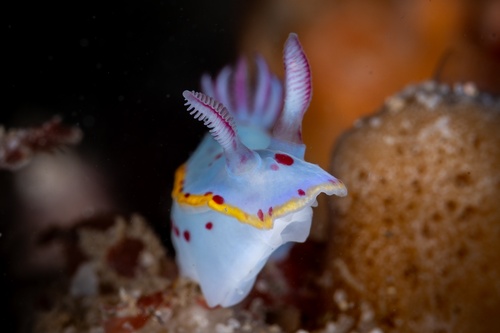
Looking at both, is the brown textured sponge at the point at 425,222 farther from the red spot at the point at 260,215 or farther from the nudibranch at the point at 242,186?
the red spot at the point at 260,215

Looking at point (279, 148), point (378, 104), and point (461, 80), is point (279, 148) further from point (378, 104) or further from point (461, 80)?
point (461, 80)

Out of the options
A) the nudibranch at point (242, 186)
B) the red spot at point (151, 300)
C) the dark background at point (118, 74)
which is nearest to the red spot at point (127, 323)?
the red spot at point (151, 300)

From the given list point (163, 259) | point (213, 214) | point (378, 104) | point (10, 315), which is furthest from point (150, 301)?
point (378, 104)

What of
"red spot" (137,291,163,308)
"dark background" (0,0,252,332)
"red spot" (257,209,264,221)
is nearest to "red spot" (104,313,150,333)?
"red spot" (137,291,163,308)

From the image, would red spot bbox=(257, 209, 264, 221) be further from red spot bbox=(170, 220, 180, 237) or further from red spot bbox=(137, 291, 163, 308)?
red spot bbox=(137, 291, 163, 308)

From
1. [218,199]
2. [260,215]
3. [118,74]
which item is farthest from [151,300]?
[118,74]

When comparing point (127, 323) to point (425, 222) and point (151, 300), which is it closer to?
point (151, 300)
